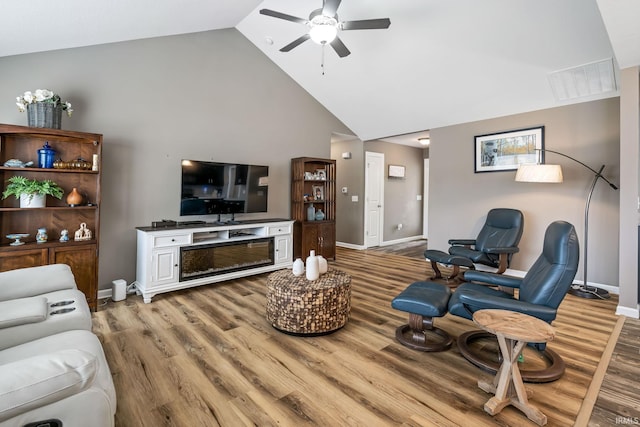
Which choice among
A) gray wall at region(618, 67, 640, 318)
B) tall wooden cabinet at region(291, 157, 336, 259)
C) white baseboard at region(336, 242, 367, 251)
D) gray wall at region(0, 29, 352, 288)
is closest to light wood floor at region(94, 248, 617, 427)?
gray wall at region(618, 67, 640, 318)

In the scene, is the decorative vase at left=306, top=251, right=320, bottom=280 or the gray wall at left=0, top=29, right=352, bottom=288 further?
the gray wall at left=0, top=29, right=352, bottom=288

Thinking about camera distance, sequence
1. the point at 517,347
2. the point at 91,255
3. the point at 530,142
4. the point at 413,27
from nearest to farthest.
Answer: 1. the point at 517,347
2. the point at 91,255
3. the point at 413,27
4. the point at 530,142

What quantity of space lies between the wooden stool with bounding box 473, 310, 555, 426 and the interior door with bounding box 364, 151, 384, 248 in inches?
197

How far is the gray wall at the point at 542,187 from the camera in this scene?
388 centimetres

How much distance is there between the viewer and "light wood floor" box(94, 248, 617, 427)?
5.53 ft

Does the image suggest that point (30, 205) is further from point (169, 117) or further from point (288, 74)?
point (288, 74)

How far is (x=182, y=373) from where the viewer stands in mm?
2061

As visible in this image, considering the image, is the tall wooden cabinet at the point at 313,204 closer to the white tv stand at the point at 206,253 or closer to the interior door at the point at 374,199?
the white tv stand at the point at 206,253

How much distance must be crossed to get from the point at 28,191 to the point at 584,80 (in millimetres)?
6208

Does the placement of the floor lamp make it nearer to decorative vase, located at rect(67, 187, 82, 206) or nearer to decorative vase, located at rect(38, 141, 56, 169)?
decorative vase, located at rect(67, 187, 82, 206)

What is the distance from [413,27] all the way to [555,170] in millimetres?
2481

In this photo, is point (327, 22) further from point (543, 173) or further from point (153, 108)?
point (543, 173)

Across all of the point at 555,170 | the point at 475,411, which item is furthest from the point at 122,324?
the point at 555,170

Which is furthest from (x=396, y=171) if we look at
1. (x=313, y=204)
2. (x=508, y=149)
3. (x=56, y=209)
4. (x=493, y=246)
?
(x=56, y=209)
